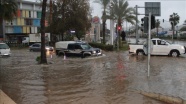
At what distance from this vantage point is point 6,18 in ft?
97.9

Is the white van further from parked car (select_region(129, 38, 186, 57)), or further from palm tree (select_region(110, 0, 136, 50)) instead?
palm tree (select_region(110, 0, 136, 50))

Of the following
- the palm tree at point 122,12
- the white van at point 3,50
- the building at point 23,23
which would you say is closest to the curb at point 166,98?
the white van at point 3,50

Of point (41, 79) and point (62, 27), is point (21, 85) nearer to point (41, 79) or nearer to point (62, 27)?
point (41, 79)

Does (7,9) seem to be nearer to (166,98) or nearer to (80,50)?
(80,50)

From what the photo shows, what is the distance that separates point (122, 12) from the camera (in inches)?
1914

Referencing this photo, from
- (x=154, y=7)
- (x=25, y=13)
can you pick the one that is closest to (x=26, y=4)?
(x=25, y=13)

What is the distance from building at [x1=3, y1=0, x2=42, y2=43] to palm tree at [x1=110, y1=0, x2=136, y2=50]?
43.5m

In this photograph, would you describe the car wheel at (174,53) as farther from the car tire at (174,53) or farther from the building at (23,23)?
the building at (23,23)

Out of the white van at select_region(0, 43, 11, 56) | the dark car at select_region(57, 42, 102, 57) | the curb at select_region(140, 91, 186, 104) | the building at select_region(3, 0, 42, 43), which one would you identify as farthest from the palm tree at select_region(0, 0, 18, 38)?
the building at select_region(3, 0, 42, 43)

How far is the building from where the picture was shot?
87625 millimetres

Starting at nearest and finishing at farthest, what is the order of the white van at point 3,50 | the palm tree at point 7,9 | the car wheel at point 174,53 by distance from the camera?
the palm tree at point 7,9, the car wheel at point 174,53, the white van at point 3,50

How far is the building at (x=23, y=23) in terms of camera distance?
287 ft

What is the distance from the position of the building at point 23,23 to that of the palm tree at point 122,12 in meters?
43.5

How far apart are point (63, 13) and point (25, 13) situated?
124ft
